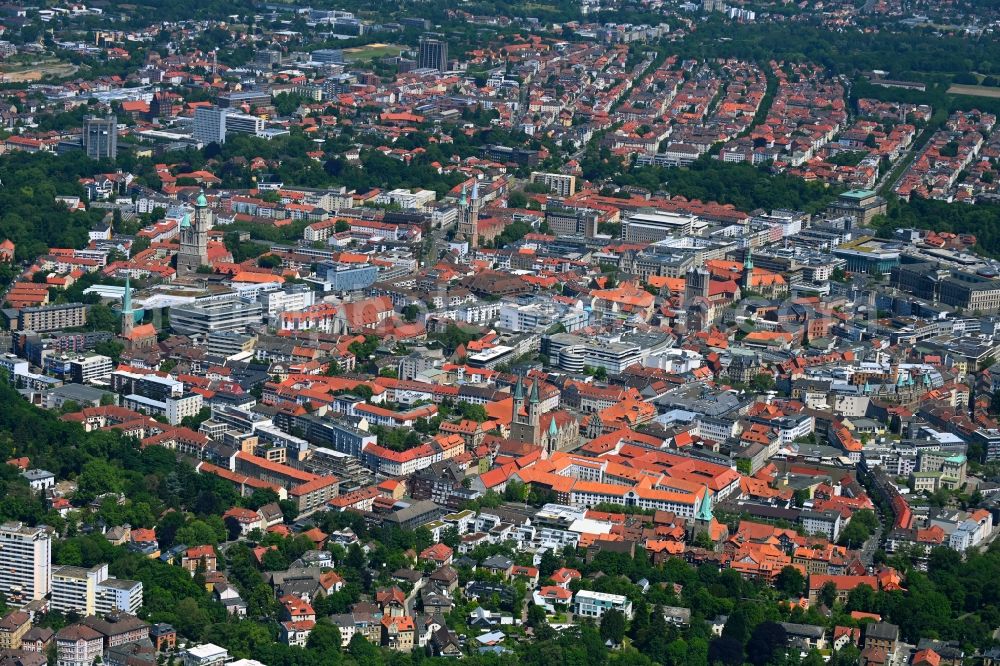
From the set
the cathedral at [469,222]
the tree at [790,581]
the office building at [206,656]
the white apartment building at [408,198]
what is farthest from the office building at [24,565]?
the white apartment building at [408,198]

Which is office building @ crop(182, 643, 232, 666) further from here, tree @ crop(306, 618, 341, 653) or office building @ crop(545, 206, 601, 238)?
office building @ crop(545, 206, 601, 238)

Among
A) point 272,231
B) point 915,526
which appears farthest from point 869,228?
point 915,526

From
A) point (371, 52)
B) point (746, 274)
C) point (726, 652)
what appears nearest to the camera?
point (726, 652)

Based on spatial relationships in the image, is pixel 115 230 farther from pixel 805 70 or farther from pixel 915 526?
pixel 805 70

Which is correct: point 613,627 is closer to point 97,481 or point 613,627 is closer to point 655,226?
point 97,481

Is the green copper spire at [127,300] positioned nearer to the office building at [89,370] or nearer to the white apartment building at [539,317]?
the office building at [89,370]

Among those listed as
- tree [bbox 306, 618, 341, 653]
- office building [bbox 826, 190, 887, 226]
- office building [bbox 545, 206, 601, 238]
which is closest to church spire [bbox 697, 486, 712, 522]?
tree [bbox 306, 618, 341, 653]

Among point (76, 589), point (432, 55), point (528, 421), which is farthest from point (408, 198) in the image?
point (76, 589)
